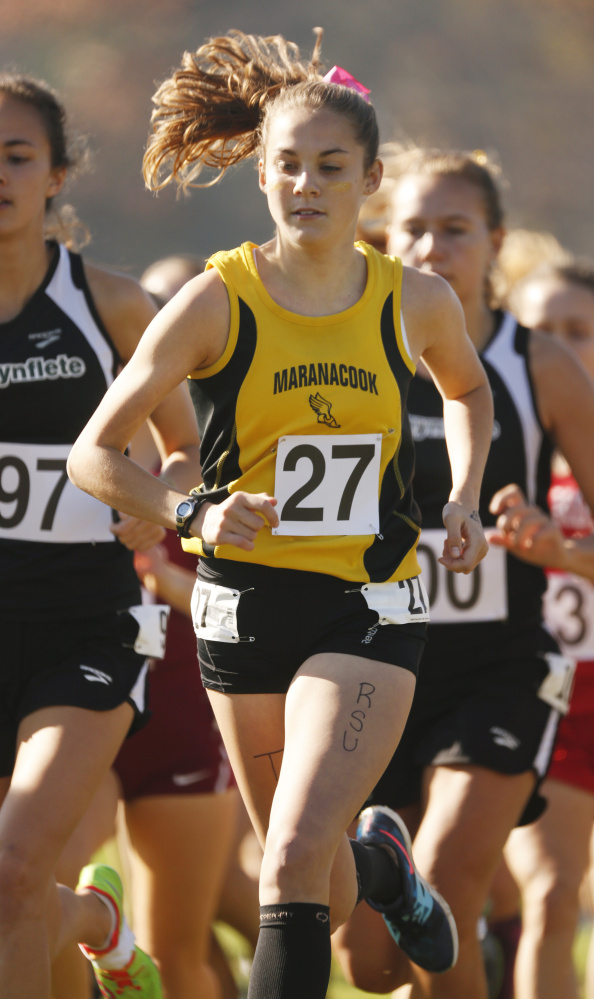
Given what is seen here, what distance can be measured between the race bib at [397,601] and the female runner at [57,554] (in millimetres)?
772

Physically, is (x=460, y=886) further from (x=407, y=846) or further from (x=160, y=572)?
(x=160, y=572)

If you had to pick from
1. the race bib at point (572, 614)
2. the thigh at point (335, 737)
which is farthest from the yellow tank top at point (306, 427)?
the race bib at point (572, 614)

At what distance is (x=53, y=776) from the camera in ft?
10.7

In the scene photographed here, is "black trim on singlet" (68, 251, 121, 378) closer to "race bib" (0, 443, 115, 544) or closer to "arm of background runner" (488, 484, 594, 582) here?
"race bib" (0, 443, 115, 544)

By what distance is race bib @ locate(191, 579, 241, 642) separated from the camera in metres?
2.99

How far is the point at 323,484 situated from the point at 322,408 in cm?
17

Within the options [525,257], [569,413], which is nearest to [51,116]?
[569,413]

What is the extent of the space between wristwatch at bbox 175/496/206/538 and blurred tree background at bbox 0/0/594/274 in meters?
14.9

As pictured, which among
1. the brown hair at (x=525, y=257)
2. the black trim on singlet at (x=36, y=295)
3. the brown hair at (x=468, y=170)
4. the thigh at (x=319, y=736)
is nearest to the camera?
the thigh at (x=319, y=736)

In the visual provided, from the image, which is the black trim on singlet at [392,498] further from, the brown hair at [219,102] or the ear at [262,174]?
the brown hair at [219,102]

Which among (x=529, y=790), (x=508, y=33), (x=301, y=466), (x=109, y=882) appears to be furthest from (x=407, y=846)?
(x=508, y=33)

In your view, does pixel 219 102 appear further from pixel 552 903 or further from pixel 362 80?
pixel 362 80

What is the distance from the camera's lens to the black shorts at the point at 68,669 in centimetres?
346

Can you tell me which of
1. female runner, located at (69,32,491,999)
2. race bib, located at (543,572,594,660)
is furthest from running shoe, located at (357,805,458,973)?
race bib, located at (543,572,594,660)
